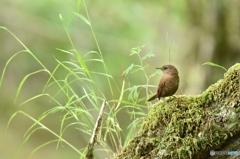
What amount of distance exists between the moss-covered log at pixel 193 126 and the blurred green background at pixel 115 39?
1.50m

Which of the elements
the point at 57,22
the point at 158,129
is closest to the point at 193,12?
the point at 57,22

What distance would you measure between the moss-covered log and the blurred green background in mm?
1503

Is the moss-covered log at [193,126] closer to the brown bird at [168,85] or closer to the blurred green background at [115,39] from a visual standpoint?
the brown bird at [168,85]

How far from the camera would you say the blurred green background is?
253 centimetres

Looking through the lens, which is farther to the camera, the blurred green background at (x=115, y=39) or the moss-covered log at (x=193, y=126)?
the blurred green background at (x=115, y=39)

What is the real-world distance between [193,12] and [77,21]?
118 centimetres

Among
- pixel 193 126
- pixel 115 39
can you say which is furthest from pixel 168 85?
pixel 115 39

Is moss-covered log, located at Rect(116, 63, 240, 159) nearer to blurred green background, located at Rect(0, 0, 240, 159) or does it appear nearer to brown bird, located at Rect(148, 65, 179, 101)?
brown bird, located at Rect(148, 65, 179, 101)

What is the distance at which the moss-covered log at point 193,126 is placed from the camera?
92 centimetres

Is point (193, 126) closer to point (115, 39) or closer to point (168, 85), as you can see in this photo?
point (168, 85)

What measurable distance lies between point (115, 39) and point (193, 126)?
256 cm

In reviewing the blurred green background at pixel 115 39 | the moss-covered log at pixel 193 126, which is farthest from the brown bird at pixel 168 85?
the blurred green background at pixel 115 39

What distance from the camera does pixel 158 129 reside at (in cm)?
101

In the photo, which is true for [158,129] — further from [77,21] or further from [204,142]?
[77,21]
